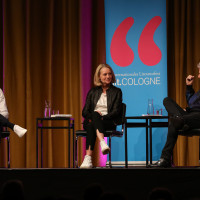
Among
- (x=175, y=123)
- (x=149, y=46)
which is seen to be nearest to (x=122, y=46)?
(x=149, y=46)

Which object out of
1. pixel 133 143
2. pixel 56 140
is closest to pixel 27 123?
pixel 56 140

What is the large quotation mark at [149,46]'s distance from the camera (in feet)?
17.3

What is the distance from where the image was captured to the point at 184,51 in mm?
5203

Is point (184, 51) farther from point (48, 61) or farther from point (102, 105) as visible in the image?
point (48, 61)

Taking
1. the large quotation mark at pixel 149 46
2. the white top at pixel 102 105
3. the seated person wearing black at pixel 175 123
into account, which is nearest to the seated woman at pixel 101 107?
the white top at pixel 102 105

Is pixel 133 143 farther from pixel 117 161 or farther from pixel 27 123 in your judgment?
pixel 27 123

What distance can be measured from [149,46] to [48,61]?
5.31 feet

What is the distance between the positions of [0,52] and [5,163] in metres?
1.80

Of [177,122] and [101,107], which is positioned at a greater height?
[101,107]
